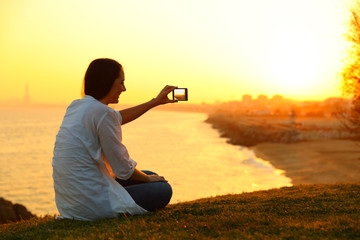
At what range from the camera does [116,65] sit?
3955 mm

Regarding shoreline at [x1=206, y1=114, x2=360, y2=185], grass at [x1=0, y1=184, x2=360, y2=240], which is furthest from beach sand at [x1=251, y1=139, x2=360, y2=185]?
grass at [x1=0, y1=184, x2=360, y2=240]

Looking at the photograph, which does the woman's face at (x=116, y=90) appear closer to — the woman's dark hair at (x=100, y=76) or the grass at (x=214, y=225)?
the woman's dark hair at (x=100, y=76)

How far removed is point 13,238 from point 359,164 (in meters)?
27.9

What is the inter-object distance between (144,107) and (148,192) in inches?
43.3

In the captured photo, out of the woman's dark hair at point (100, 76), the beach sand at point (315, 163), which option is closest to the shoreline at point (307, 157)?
the beach sand at point (315, 163)

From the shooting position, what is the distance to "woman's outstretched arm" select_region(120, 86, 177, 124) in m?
4.28

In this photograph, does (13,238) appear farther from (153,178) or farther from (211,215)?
(211,215)

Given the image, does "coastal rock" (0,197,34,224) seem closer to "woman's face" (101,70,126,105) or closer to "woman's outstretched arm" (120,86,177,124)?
"woman's outstretched arm" (120,86,177,124)

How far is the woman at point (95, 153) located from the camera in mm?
3803

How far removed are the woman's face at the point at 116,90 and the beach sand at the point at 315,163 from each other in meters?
17.2

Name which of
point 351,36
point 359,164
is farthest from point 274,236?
point 359,164

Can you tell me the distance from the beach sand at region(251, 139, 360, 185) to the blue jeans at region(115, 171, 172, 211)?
1642 centimetres

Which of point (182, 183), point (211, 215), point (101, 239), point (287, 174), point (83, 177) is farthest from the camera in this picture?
point (287, 174)

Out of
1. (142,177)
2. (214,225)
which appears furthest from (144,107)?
(214,225)
